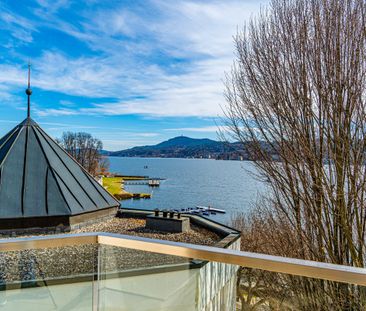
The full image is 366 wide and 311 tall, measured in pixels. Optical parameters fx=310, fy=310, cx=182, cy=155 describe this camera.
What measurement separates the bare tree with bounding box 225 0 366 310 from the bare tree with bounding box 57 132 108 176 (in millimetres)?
32626

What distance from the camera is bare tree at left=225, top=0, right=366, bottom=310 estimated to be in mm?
4258

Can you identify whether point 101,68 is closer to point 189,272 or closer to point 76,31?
point 76,31

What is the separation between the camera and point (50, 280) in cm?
231

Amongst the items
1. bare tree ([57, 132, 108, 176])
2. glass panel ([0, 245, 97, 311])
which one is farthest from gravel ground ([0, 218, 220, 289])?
bare tree ([57, 132, 108, 176])

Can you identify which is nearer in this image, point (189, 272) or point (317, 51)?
point (189, 272)

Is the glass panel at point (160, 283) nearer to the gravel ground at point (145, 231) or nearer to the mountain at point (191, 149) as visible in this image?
the mountain at point (191, 149)

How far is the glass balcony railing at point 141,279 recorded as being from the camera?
1847mm

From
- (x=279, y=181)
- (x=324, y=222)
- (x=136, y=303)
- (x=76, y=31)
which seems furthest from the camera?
(x=76, y=31)

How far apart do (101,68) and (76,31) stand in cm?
299

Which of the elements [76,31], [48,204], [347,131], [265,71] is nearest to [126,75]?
[76,31]

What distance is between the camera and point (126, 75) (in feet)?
53.2

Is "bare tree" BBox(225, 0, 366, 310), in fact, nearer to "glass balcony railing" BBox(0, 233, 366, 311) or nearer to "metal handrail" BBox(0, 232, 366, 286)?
"glass balcony railing" BBox(0, 233, 366, 311)

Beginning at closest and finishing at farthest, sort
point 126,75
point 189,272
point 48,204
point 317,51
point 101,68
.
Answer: point 189,272 → point 317,51 → point 48,204 → point 101,68 → point 126,75

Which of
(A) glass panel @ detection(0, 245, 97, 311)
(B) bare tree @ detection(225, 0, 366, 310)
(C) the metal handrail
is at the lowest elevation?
(A) glass panel @ detection(0, 245, 97, 311)
